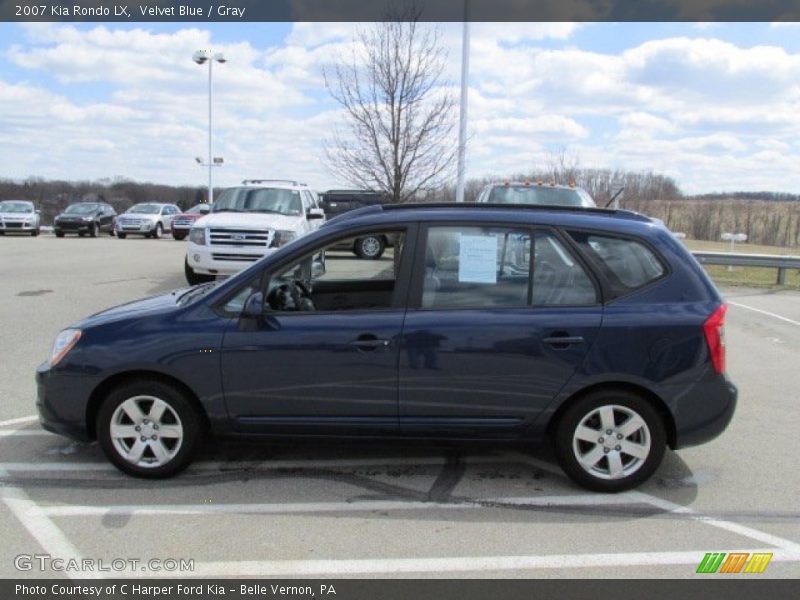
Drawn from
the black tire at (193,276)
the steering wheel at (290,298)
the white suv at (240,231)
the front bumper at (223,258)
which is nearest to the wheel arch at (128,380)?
the steering wheel at (290,298)

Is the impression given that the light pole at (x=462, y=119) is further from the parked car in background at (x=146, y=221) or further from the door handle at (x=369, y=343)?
the parked car in background at (x=146, y=221)

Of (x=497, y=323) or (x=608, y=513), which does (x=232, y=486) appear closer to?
(x=497, y=323)

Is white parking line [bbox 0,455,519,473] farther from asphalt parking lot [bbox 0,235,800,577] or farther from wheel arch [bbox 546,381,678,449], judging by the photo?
wheel arch [bbox 546,381,678,449]

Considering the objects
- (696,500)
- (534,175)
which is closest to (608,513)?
(696,500)

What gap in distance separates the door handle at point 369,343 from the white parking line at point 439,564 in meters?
1.22

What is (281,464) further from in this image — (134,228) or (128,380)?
(134,228)

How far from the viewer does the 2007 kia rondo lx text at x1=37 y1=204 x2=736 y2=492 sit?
4.02 meters

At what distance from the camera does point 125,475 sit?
169 inches

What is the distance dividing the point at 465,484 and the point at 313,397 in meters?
1.14

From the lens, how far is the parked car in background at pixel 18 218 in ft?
98.1

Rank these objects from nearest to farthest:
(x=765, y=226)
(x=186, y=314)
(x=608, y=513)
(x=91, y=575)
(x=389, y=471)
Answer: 1. (x=91, y=575)
2. (x=608, y=513)
3. (x=186, y=314)
4. (x=389, y=471)
5. (x=765, y=226)

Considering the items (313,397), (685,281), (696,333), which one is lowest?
(313,397)

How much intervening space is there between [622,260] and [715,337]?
714 millimetres

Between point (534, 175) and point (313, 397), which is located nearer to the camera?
point (313, 397)
